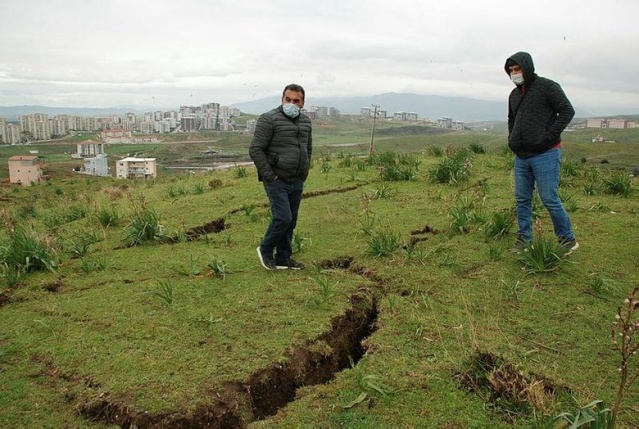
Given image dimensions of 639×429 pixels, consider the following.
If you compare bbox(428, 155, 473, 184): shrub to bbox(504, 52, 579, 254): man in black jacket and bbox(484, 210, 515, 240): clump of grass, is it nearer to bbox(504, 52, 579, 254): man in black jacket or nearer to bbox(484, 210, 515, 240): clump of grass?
bbox(484, 210, 515, 240): clump of grass

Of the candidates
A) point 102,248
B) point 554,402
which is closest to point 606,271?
point 554,402

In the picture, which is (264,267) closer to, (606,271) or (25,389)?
(25,389)

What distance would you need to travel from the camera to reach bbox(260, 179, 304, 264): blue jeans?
5230mm

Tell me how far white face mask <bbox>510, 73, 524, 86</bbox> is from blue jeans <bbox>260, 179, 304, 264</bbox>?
8.25 ft

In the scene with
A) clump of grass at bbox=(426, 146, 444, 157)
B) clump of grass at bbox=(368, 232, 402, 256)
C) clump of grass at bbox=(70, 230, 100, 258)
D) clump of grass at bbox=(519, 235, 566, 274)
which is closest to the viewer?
clump of grass at bbox=(519, 235, 566, 274)

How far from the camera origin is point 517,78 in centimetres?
516

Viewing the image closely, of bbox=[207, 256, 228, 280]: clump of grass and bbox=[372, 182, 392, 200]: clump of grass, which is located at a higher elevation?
bbox=[372, 182, 392, 200]: clump of grass

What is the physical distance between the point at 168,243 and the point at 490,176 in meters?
6.72

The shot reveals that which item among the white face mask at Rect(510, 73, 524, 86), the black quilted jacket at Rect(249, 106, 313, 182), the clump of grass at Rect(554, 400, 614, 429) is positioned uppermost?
the white face mask at Rect(510, 73, 524, 86)

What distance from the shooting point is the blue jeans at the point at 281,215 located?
5.23m

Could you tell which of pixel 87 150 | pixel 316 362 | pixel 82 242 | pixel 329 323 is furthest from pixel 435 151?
pixel 87 150

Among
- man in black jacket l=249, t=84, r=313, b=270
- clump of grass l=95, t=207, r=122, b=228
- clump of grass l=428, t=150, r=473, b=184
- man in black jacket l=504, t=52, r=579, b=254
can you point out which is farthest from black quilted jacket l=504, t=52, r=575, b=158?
clump of grass l=95, t=207, r=122, b=228

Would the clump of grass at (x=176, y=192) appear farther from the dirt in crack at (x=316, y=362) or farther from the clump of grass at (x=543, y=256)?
the clump of grass at (x=543, y=256)

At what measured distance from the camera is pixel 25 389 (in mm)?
3338
